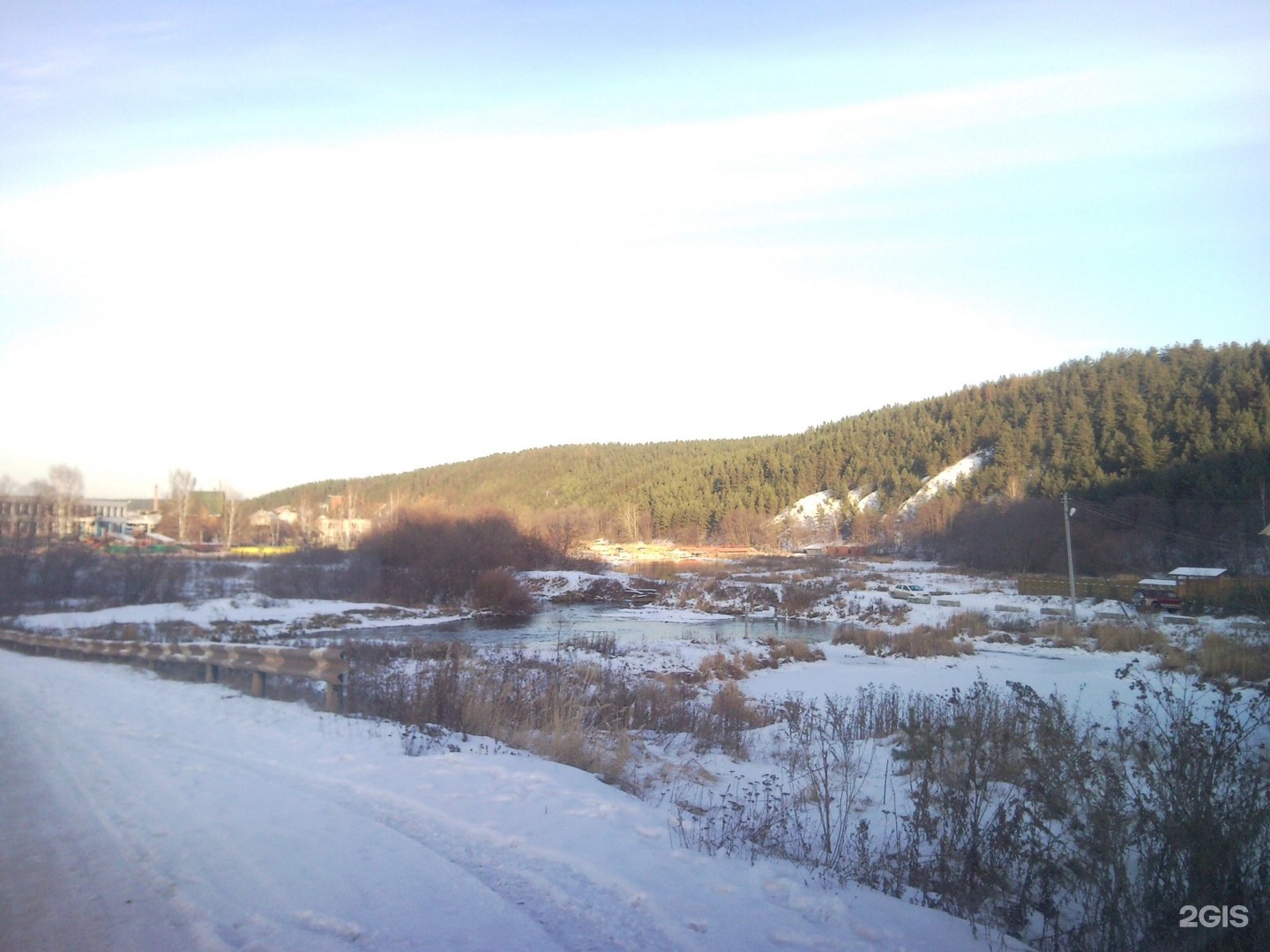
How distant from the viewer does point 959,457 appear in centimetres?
11012

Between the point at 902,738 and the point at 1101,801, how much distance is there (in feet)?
16.0

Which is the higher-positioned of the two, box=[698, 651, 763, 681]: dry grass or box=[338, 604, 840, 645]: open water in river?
box=[698, 651, 763, 681]: dry grass

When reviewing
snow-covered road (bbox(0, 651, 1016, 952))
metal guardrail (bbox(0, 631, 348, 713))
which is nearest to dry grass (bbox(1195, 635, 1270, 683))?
snow-covered road (bbox(0, 651, 1016, 952))

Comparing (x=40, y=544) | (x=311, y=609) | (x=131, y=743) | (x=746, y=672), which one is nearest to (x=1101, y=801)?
→ (x=131, y=743)

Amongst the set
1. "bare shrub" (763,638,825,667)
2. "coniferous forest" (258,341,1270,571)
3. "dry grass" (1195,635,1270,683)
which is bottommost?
"bare shrub" (763,638,825,667)

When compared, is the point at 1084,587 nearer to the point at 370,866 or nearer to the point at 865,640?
the point at 865,640

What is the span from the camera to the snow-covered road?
398 centimetres

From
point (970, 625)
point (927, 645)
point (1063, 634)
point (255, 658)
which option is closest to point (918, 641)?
point (927, 645)

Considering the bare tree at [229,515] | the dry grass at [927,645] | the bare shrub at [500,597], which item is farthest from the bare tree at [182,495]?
the dry grass at [927,645]

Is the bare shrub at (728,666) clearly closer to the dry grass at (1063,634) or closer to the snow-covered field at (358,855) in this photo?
the snow-covered field at (358,855)

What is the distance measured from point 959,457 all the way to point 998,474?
2104 cm

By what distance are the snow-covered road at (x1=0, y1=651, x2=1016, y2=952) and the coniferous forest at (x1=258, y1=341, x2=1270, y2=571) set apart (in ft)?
155

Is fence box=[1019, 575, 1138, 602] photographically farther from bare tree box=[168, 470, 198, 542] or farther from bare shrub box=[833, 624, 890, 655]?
bare tree box=[168, 470, 198, 542]

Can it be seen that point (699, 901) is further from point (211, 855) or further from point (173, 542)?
point (173, 542)
